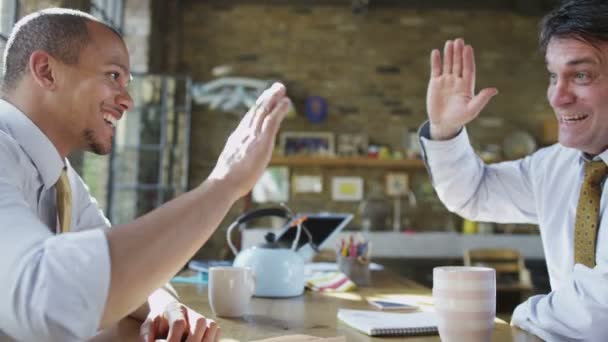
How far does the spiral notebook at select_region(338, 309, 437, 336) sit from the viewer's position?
1.19 metres

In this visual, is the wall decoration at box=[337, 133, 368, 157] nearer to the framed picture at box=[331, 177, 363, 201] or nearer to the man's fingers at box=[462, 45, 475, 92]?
the framed picture at box=[331, 177, 363, 201]

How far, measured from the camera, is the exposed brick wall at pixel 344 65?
6.21 m

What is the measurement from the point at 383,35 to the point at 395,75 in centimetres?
46

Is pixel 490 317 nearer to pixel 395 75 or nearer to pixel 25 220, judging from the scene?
pixel 25 220

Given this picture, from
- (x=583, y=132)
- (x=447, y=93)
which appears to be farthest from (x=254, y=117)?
(x=583, y=132)

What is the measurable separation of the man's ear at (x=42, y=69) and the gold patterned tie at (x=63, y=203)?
0.18 m

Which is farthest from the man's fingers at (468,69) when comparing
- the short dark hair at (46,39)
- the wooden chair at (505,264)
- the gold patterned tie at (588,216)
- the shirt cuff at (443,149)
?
the wooden chair at (505,264)

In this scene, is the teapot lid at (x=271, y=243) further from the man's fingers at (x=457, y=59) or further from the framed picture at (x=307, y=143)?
the framed picture at (x=307, y=143)

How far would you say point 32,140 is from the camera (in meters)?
1.11

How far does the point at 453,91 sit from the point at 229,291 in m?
0.78

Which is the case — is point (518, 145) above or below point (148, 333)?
above

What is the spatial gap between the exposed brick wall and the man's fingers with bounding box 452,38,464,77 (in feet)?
15.1

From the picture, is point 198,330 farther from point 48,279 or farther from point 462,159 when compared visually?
point 462,159

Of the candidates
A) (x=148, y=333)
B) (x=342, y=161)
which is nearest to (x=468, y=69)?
(x=148, y=333)
